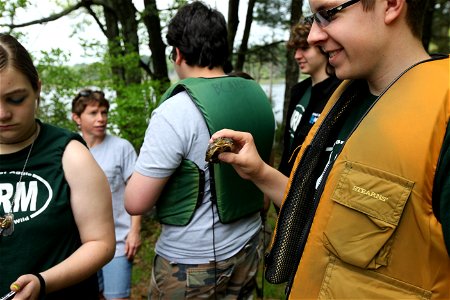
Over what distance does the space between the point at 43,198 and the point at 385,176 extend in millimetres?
1338

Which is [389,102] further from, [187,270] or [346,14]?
[187,270]

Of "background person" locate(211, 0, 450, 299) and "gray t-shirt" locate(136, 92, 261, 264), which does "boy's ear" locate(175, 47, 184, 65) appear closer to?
"gray t-shirt" locate(136, 92, 261, 264)

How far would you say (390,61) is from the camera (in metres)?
1.36

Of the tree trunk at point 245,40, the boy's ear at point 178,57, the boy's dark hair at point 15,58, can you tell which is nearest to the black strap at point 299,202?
the boy's ear at point 178,57

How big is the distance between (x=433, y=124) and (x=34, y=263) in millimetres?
1588

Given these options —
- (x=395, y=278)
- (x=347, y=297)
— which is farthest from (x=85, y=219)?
(x=395, y=278)

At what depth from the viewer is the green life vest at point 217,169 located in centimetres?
221

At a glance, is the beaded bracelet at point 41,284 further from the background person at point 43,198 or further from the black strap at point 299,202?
the black strap at point 299,202

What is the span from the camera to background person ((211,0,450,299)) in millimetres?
1155

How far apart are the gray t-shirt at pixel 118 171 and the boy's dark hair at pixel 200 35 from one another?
1.33 meters

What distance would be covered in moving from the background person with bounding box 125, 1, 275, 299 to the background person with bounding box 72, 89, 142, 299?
0.93 m

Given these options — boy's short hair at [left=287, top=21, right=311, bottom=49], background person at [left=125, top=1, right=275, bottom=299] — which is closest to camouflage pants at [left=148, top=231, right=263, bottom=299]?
background person at [left=125, top=1, right=275, bottom=299]

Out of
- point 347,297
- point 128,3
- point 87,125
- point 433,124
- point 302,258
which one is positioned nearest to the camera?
point 433,124

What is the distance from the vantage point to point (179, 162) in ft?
7.18
